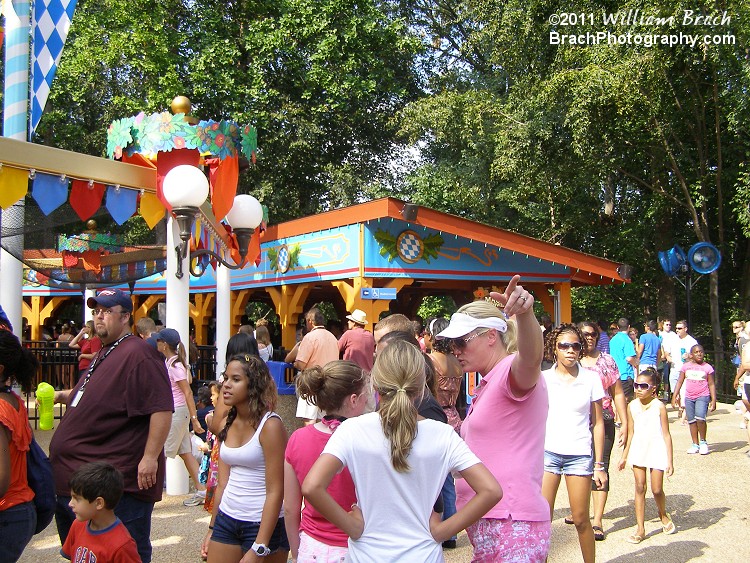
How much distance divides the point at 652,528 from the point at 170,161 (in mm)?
5462

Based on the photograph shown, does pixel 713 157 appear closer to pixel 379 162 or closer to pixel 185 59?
pixel 379 162

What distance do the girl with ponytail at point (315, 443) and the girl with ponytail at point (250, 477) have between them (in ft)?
1.22

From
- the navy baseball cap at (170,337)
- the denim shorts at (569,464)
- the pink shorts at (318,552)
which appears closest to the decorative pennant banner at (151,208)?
the navy baseball cap at (170,337)

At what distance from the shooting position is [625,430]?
608 cm

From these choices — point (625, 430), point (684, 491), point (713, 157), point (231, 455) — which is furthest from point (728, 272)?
point (231, 455)

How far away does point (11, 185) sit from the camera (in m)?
5.39

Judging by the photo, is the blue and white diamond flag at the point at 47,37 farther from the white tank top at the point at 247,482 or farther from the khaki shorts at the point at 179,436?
the white tank top at the point at 247,482

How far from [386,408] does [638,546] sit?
4467 millimetres

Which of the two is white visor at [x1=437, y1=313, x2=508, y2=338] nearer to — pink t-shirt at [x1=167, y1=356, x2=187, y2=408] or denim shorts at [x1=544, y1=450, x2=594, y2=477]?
denim shorts at [x1=544, y1=450, x2=594, y2=477]

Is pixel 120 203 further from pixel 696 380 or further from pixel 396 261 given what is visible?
pixel 696 380

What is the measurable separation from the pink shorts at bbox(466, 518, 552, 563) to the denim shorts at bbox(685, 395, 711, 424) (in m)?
8.06

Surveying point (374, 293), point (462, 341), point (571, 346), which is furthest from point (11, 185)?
point (374, 293)

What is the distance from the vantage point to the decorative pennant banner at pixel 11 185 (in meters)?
5.35

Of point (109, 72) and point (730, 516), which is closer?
point (730, 516)
